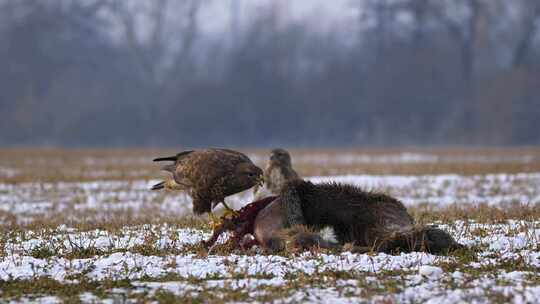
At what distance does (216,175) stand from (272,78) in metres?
61.6

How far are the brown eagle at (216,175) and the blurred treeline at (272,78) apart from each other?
182 ft

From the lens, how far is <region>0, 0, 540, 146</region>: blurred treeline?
2505 inches

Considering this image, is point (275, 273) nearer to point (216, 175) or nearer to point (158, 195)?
point (216, 175)

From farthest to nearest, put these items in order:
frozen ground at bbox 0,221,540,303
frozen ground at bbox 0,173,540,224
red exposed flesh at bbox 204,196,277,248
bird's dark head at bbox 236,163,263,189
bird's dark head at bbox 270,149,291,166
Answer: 1. frozen ground at bbox 0,173,540,224
2. bird's dark head at bbox 270,149,291,166
3. bird's dark head at bbox 236,163,263,189
4. red exposed flesh at bbox 204,196,277,248
5. frozen ground at bbox 0,221,540,303

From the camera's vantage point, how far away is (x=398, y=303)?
201 inches

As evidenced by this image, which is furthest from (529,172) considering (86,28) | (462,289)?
(86,28)

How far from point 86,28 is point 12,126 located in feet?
42.5

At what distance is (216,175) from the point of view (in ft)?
23.4

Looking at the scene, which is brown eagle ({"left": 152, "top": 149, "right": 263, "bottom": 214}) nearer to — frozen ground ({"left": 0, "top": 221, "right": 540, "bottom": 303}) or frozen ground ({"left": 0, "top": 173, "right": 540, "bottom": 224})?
frozen ground ({"left": 0, "top": 221, "right": 540, "bottom": 303})

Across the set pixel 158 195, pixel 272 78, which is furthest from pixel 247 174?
pixel 272 78

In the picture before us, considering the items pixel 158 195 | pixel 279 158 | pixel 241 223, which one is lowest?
pixel 158 195

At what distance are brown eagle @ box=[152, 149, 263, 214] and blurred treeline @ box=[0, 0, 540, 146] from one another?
55.4 m

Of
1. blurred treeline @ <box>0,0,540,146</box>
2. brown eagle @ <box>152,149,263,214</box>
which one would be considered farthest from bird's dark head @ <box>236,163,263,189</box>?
blurred treeline @ <box>0,0,540,146</box>

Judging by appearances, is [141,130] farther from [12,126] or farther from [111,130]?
[12,126]
